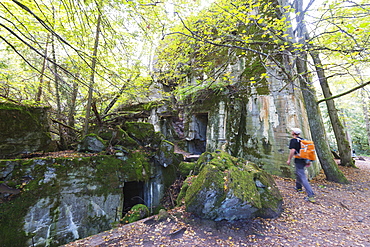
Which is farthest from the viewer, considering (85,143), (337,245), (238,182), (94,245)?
(85,143)

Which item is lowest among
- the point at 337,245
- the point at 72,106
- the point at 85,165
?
the point at 337,245

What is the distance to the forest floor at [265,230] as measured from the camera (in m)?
2.49

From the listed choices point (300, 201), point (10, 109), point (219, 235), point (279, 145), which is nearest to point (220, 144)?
point (279, 145)

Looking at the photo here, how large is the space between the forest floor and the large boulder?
13 centimetres

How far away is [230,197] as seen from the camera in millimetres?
2910

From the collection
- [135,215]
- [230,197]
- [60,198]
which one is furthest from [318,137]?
[60,198]

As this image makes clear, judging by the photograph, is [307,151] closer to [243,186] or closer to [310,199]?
[310,199]

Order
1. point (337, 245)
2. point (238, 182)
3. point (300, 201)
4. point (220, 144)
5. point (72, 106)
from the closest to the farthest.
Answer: point (337, 245) → point (238, 182) → point (300, 201) → point (72, 106) → point (220, 144)

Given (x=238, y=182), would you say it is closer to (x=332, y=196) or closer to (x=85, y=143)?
(x=332, y=196)

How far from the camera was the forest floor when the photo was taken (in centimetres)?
249

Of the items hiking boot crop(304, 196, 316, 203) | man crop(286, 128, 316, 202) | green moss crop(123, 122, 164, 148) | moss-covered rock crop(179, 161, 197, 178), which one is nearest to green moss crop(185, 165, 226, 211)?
man crop(286, 128, 316, 202)

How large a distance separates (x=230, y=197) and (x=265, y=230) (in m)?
0.75

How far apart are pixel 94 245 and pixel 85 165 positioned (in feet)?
6.89

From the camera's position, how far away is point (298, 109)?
19.1 ft
